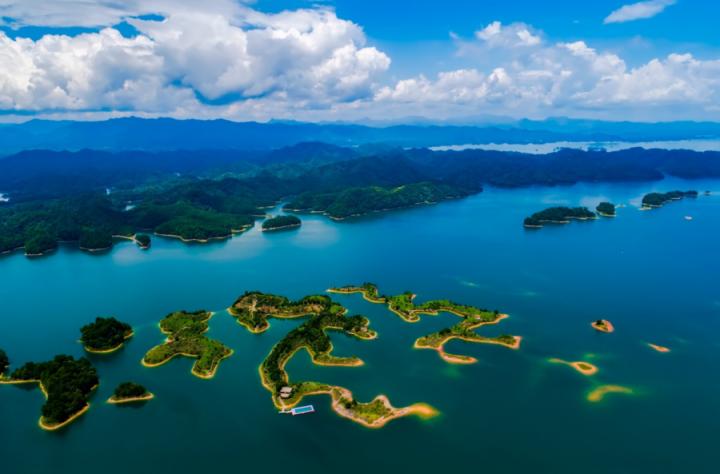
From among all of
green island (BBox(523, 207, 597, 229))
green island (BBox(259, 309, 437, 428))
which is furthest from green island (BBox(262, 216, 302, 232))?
green island (BBox(259, 309, 437, 428))

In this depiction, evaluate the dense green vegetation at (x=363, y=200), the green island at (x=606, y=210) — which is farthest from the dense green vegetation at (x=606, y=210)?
the dense green vegetation at (x=363, y=200)

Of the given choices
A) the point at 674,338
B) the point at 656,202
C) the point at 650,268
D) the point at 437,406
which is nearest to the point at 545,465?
the point at 437,406

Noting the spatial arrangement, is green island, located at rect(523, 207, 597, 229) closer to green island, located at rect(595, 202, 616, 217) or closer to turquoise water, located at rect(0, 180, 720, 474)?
green island, located at rect(595, 202, 616, 217)

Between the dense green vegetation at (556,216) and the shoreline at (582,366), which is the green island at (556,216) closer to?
the dense green vegetation at (556,216)

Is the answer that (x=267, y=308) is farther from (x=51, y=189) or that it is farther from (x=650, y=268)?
(x=51, y=189)

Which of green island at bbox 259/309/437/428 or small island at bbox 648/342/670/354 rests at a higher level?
small island at bbox 648/342/670/354

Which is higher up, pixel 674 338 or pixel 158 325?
pixel 674 338

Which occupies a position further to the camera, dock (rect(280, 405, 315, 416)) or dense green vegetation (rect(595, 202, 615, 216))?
dense green vegetation (rect(595, 202, 615, 216))
